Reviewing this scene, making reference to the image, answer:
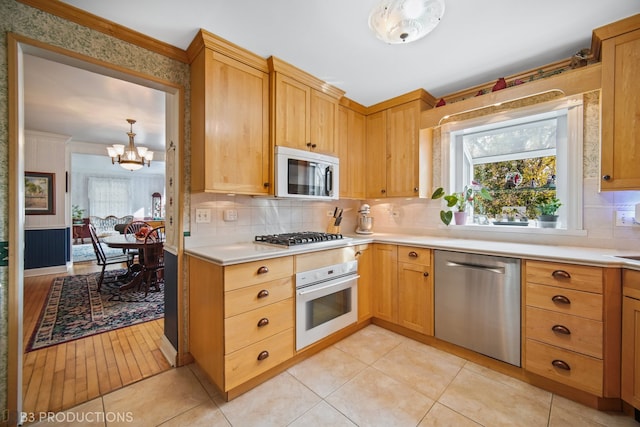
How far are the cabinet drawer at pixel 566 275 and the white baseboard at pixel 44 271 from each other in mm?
6830

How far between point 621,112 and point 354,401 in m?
2.50

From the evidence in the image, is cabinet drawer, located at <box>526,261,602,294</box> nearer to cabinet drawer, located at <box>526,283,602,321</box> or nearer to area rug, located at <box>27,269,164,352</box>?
cabinet drawer, located at <box>526,283,602,321</box>

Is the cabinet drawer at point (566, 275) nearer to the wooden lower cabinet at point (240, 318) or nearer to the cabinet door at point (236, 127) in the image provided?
the wooden lower cabinet at point (240, 318)

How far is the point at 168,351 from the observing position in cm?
211

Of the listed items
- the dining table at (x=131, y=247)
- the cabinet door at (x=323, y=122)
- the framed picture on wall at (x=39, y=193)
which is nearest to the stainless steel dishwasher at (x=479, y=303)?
the cabinet door at (x=323, y=122)

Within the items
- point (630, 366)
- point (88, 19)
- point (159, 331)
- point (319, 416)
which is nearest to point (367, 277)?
point (319, 416)

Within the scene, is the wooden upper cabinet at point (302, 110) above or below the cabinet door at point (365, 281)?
above

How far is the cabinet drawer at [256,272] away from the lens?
1.58 meters

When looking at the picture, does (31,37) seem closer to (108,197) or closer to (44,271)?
(44,271)

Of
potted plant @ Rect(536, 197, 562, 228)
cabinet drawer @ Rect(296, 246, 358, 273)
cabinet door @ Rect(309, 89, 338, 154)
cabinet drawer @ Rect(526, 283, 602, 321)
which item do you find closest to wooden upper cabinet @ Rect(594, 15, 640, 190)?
potted plant @ Rect(536, 197, 562, 228)

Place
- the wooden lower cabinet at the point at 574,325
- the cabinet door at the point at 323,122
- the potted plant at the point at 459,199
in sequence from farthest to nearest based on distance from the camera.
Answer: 1. the potted plant at the point at 459,199
2. the cabinet door at the point at 323,122
3. the wooden lower cabinet at the point at 574,325

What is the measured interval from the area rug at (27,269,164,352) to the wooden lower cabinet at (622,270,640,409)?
12.5ft

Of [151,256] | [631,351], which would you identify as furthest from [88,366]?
[631,351]

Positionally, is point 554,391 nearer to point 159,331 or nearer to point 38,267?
point 159,331
